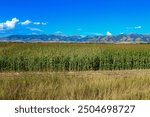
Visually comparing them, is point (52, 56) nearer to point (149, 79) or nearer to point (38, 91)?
point (149, 79)

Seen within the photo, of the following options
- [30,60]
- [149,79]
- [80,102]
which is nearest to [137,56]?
[30,60]

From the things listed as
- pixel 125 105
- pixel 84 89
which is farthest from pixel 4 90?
pixel 125 105

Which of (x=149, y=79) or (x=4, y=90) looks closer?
(x=4, y=90)

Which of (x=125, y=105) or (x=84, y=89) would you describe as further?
(x=84, y=89)

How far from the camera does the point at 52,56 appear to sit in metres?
25.5

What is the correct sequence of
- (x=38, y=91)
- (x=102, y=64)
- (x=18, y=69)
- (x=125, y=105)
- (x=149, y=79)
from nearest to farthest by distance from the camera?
(x=125, y=105) → (x=38, y=91) → (x=149, y=79) → (x=18, y=69) → (x=102, y=64)

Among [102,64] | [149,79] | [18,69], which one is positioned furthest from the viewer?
[102,64]

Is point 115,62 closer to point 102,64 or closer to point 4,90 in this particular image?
point 102,64

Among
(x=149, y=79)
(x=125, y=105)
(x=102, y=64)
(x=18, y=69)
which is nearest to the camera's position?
(x=125, y=105)

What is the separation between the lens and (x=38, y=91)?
22.6ft

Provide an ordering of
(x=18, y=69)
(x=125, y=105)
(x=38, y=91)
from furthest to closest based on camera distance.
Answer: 1. (x=18, y=69)
2. (x=38, y=91)
3. (x=125, y=105)

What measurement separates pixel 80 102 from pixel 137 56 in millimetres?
22464

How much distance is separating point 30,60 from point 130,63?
24.2ft

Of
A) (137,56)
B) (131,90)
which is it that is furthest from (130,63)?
(131,90)
